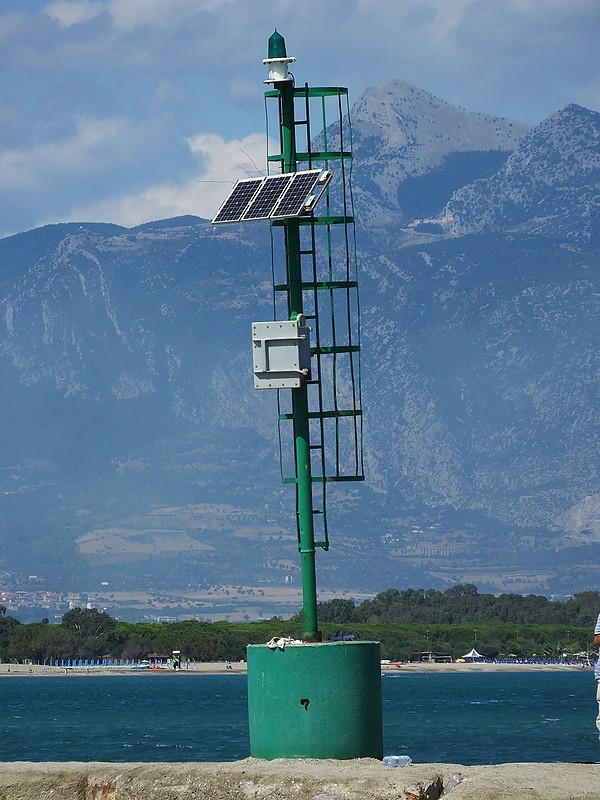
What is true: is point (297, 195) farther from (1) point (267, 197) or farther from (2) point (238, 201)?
(2) point (238, 201)

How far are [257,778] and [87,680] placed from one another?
17062cm

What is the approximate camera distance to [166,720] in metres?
76.8

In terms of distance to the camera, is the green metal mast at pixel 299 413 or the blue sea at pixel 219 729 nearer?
the green metal mast at pixel 299 413

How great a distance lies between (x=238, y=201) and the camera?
20703mm

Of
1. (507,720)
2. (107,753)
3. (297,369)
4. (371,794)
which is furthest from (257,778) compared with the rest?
(507,720)

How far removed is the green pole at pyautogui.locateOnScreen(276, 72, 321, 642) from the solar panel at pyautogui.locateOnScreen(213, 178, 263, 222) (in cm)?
65

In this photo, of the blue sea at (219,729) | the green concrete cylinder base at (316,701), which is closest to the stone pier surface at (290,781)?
the green concrete cylinder base at (316,701)

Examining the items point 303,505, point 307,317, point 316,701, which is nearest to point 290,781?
point 316,701

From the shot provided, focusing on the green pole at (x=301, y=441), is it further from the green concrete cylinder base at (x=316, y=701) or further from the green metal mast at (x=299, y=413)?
the green concrete cylinder base at (x=316, y=701)

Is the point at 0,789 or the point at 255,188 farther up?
the point at 255,188

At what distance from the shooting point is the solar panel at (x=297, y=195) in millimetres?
19519

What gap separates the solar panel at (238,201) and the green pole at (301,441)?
25.7 inches

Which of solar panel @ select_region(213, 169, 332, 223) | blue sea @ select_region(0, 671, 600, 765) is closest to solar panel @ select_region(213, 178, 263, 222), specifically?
solar panel @ select_region(213, 169, 332, 223)

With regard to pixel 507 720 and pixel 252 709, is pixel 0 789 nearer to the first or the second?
pixel 252 709
